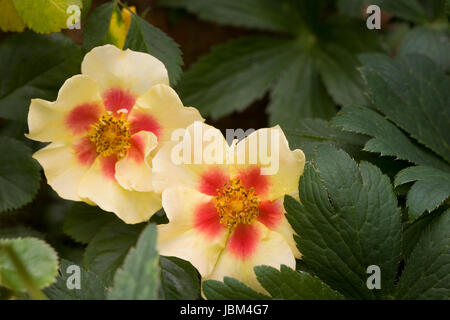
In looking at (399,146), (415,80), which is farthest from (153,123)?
(415,80)

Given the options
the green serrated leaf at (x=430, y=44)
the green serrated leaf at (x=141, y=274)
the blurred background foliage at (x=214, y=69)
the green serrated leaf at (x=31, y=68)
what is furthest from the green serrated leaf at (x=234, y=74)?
the green serrated leaf at (x=141, y=274)

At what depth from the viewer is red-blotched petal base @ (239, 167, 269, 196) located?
892 millimetres

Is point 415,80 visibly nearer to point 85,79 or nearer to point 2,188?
point 85,79

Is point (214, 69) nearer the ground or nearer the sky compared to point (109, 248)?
nearer the sky

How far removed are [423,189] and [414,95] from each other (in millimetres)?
270

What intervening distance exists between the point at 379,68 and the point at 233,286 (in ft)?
1.96

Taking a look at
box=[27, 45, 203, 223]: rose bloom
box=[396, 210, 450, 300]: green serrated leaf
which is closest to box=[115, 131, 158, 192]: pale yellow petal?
box=[27, 45, 203, 223]: rose bloom

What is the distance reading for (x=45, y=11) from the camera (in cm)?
94

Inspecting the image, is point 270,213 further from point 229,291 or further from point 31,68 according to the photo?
point 31,68

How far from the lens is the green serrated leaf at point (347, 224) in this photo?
0.87 m

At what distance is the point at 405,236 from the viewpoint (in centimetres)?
96

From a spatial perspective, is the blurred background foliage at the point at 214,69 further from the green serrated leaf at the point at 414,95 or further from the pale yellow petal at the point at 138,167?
the pale yellow petal at the point at 138,167

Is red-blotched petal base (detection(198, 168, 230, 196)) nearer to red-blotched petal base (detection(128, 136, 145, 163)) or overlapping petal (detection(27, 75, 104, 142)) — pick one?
red-blotched petal base (detection(128, 136, 145, 163))

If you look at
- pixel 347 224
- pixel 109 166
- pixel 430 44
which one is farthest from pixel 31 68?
pixel 430 44
